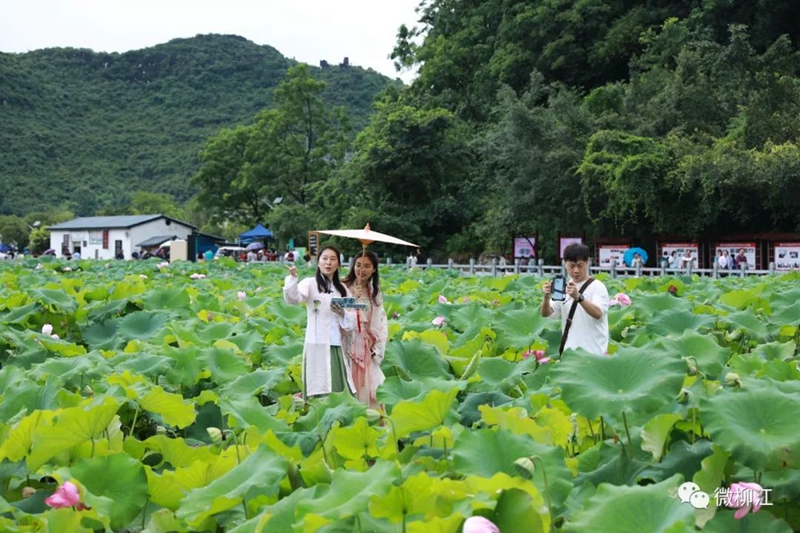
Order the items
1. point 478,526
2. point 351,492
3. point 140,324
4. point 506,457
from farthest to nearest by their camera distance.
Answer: point 140,324, point 506,457, point 351,492, point 478,526

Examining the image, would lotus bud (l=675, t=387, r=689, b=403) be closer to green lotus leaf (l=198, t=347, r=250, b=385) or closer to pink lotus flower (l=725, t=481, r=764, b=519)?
pink lotus flower (l=725, t=481, r=764, b=519)

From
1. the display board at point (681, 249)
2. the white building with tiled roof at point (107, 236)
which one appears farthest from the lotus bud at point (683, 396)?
the white building with tiled roof at point (107, 236)

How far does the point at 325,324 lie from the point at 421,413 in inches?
69.4

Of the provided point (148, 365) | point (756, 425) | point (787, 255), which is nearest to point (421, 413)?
point (756, 425)

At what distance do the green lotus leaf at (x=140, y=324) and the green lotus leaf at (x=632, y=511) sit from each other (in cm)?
391

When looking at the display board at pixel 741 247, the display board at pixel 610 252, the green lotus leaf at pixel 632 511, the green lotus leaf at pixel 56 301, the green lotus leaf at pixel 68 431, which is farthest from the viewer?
the display board at pixel 610 252

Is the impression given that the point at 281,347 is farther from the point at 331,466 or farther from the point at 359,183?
the point at 359,183

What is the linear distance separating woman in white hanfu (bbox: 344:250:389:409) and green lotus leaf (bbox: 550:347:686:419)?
173 centimetres

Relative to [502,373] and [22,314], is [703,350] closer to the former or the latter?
[502,373]

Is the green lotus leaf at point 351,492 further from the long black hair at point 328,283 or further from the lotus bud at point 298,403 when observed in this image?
the long black hair at point 328,283

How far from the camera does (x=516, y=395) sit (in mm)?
3283

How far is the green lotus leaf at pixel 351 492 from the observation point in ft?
4.80

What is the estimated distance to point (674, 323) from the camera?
435 cm

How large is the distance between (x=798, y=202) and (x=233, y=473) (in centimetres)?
1750
